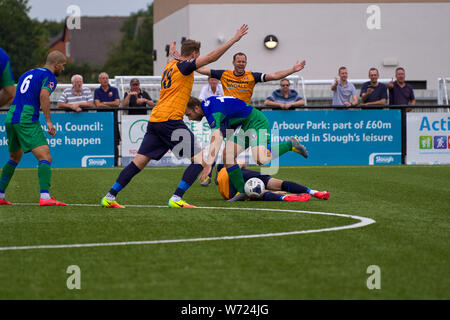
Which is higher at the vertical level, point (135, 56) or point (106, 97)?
point (135, 56)

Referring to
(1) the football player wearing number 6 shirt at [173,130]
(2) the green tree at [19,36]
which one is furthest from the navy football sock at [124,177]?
(2) the green tree at [19,36]

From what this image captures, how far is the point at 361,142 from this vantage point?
18297mm

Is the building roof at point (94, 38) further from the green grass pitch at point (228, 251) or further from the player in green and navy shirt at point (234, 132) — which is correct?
the green grass pitch at point (228, 251)

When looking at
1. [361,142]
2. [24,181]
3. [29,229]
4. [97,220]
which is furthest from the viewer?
[361,142]

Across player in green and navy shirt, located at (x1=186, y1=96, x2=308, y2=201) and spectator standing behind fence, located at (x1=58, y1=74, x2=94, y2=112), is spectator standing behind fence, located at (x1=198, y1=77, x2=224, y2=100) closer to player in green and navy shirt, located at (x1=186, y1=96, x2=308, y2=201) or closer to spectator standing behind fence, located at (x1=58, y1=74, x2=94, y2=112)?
spectator standing behind fence, located at (x1=58, y1=74, x2=94, y2=112)

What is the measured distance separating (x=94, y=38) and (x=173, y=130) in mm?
111843

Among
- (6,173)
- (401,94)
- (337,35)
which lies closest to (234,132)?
(6,173)

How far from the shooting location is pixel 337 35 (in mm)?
31516

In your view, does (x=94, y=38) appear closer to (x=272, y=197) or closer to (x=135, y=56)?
(x=135, y=56)

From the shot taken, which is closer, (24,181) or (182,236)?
(182,236)

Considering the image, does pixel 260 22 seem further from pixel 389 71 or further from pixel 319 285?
pixel 319 285
